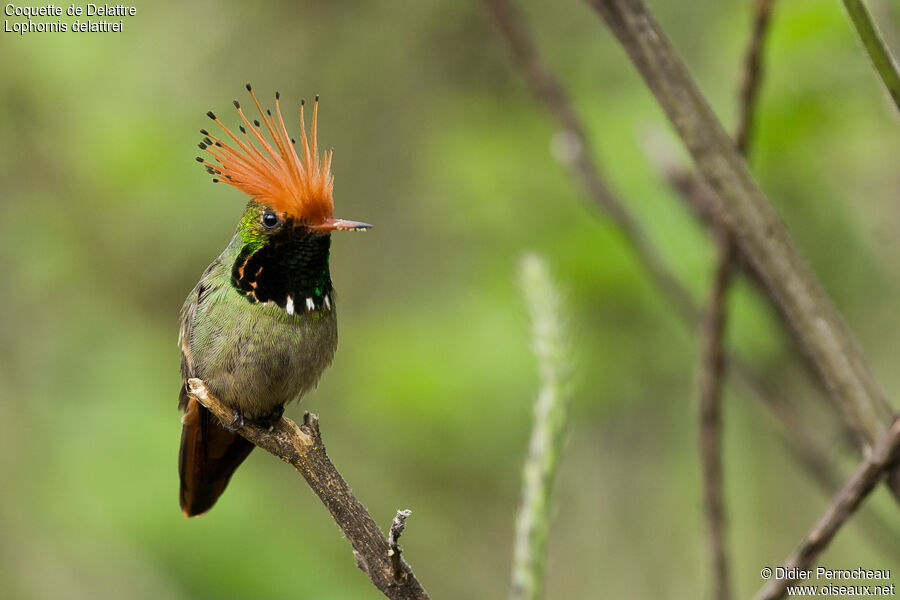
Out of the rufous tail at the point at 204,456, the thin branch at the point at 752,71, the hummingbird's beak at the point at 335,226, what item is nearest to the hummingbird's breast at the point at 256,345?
the rufous tail at the point at 204,456

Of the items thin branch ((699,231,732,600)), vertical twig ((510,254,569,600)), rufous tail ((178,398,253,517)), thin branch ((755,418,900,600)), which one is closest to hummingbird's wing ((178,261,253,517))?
rufous tail ((178,398,253,517))

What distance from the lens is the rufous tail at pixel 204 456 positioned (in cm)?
316

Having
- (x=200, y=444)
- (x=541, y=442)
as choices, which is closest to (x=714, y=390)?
(x=541, y=442)

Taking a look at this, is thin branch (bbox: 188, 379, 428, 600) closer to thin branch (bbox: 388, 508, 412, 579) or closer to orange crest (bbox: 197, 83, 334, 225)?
thin branch (bbox: 388, 508, 412, 579)

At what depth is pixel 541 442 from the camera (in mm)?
1861

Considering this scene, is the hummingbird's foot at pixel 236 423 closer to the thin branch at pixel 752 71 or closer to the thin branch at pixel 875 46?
the thin branch at pixel 752 71

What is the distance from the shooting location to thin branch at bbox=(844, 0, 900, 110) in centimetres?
168
